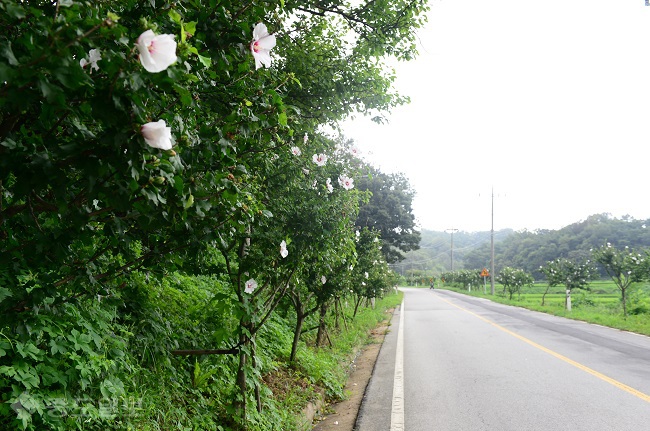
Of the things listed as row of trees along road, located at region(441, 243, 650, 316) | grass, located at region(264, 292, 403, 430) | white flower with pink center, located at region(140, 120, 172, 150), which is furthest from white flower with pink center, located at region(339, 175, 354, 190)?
row of trees along road, located at region(441, 243, 650, 316)

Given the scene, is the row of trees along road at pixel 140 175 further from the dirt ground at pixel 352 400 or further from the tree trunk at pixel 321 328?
the tree trunk at pixel 321 328

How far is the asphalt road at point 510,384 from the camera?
198 inches

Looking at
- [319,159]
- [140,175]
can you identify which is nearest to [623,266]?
[319,159]

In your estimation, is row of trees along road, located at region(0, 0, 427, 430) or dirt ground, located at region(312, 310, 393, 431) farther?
dirt ground, located at region(312, 310, 393, 431)

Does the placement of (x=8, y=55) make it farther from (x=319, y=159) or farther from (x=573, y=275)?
(x=573, y=275)

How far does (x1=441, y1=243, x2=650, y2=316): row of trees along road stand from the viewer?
19.1 metres

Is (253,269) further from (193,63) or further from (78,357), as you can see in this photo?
(193,63)

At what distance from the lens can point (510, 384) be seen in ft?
21.8

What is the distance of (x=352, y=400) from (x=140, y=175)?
5.57 metres

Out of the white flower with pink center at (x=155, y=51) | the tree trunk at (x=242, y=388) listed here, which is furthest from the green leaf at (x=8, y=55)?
the tree trunk at (x=242, y=388)

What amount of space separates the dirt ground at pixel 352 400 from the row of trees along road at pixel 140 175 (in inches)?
48.3

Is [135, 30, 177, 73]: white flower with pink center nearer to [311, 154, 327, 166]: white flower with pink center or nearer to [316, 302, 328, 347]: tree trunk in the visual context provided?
[311, 154, 327, 166]: white flower with pink center

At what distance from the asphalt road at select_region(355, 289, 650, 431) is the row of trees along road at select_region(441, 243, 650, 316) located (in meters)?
8.54

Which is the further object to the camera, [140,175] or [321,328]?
[321,328]
